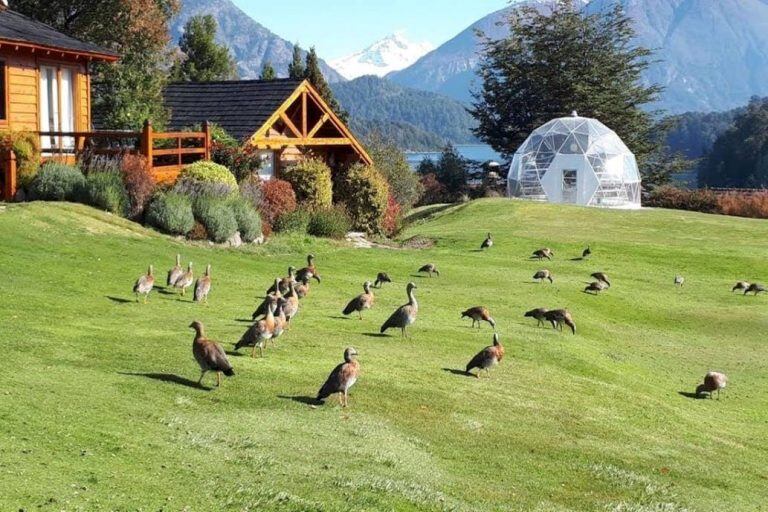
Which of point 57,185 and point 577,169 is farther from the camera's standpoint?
point 577,169

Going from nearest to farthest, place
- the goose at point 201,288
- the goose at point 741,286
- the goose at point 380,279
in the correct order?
the goose at point 201,288, the goose at point 380,279, the goose at point 741,286

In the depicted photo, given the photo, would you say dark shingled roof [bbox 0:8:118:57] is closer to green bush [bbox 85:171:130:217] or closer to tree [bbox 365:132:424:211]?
green bush [bbox 85:171:130:217]

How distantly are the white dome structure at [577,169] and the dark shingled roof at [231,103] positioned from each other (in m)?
27.5

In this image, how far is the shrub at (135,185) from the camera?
32469 millimetres

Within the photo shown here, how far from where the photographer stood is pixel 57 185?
31.6 metres

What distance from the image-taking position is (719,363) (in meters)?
24.7

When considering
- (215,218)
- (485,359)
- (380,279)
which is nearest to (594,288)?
(380,279)

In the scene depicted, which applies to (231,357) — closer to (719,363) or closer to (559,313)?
(559,313)

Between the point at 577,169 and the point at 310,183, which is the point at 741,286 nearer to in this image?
the point at 310,183

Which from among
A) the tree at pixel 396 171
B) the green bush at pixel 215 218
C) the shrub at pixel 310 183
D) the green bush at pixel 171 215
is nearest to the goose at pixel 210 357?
the green bush at pixel 171 215

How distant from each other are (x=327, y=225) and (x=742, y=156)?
390 ft

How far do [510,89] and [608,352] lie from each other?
68096mm

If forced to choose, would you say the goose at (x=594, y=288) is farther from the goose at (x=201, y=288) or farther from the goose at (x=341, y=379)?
the goose at (x=341, y=379)

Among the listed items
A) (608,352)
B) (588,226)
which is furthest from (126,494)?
(588,226)
